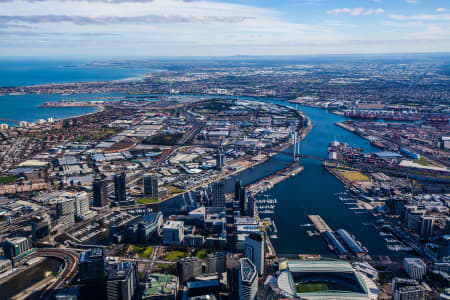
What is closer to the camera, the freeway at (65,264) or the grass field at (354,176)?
the freeway at (65,264)

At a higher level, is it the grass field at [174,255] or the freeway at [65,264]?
the grass field at [174,255]

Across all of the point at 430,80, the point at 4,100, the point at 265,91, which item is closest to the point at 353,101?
the point at 265,91

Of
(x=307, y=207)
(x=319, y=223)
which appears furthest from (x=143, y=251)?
(x=307, y=207)

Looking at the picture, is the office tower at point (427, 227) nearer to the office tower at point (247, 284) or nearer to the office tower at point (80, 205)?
the office tower at point (247, 284)

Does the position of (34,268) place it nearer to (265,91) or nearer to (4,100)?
(4,100)

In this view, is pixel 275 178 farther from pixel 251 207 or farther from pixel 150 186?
pixel 150 186

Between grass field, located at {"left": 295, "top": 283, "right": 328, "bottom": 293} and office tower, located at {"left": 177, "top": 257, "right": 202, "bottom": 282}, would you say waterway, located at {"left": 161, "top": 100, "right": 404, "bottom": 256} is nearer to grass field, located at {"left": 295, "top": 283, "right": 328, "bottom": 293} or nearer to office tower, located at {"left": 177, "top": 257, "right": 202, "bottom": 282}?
grass field, located at {"left": 295, "top": 283, "right": 328, "bottom": 293}

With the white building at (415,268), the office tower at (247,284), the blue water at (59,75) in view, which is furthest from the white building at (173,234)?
the blue water at (59,75)

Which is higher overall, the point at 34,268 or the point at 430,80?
the point at 430,80
